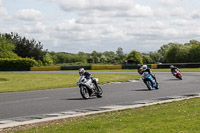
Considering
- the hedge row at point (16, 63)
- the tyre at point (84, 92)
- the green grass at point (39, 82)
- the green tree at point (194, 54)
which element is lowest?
the green grass at point (39, 82)

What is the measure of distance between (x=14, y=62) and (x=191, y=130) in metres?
58.9

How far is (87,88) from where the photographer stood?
50.0ft

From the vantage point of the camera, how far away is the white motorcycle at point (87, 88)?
1487cm

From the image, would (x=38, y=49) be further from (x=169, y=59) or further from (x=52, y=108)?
(x=52, y=108)

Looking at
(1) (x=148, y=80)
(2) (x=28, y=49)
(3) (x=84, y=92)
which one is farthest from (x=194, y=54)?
(3) (x=84, y=92)

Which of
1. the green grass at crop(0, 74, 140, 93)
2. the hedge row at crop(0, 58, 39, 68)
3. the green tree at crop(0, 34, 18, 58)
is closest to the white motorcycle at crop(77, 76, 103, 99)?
the green grass at crop(0, 74, 140, 93)

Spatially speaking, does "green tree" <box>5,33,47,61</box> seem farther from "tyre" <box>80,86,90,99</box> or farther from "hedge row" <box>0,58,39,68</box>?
"tyre" <box>80,86,90,99</box>

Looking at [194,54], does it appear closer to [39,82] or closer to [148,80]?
[39,82]

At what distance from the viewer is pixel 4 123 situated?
9.28 meters

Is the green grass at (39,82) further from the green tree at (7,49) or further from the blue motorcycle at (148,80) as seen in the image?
the green tree at (7,49)

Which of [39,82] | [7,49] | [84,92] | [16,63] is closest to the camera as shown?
[84,92]

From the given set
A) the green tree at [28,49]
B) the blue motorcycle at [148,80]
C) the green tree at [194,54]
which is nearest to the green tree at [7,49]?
the green tree at [28,49]

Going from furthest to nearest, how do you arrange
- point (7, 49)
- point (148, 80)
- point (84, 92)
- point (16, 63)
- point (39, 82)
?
point (7, 49) < point (16, 63) < point (39, 82) < point (148, 80) < point (84, 92)

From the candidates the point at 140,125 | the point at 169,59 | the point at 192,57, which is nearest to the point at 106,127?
the point at 140,125
